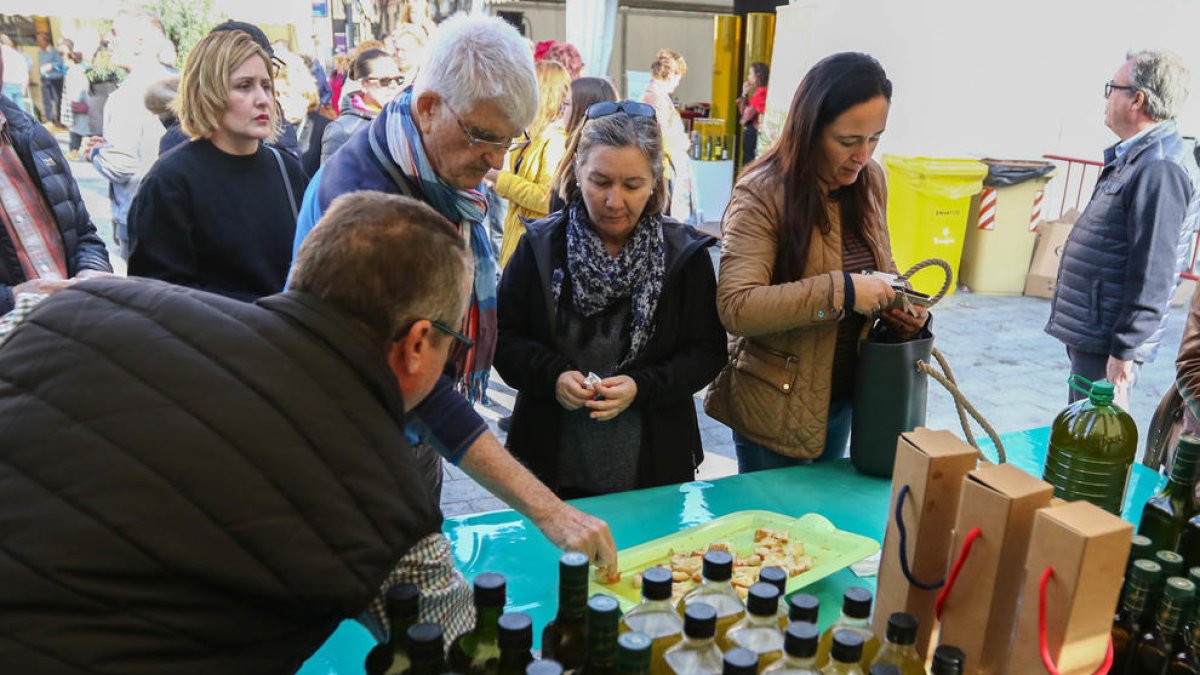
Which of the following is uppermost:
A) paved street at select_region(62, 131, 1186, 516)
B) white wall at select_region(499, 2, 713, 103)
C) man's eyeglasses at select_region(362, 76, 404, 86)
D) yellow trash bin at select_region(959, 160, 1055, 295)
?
white wall at select_region(499, 2, 713, 103)

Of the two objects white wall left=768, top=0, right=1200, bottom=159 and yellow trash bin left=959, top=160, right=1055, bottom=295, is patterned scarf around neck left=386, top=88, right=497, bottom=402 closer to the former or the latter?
yellow trash bin left=959, top=160, right=1055, bottom=295

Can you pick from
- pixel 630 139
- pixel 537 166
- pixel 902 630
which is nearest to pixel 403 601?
pixel 902 630

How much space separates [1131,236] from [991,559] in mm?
2579

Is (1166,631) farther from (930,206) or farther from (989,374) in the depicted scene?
(930,206)

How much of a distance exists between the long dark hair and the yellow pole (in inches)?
331

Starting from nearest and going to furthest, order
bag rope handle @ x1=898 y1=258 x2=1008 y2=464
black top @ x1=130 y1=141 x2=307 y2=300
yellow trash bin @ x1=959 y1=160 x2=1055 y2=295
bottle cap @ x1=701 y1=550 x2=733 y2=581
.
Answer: bottle cap @ x1=701 y1=550 x2=733 y2=581, bag rope handle @ x1=898 y1=258 x2=1008 y2=464, black top @ x1=130 y1=141 x2=307 y2=300, yellow trash bin @ x1=959 y1=160 x2=1055 y2=295

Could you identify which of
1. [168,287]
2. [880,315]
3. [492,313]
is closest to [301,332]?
[168,287]

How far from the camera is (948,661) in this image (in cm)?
87

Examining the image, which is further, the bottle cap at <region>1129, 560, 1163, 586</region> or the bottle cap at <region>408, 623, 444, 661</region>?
the bottle cap at <region>1129, 560, 1163, 586</region>

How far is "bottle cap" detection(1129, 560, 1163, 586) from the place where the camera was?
0.98 metres

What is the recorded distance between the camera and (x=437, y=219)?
1.06m

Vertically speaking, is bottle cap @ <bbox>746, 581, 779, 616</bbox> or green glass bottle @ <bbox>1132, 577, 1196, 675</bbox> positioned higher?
bottle cap @ <bbox>746, 581, 779, 616</bbox>

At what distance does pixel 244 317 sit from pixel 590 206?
117 cm

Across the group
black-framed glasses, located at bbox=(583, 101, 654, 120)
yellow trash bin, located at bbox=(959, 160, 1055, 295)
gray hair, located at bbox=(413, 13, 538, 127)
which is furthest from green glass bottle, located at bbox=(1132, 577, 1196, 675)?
yellow trash bin, located at bbox=(959, 160, 1055, 295)
